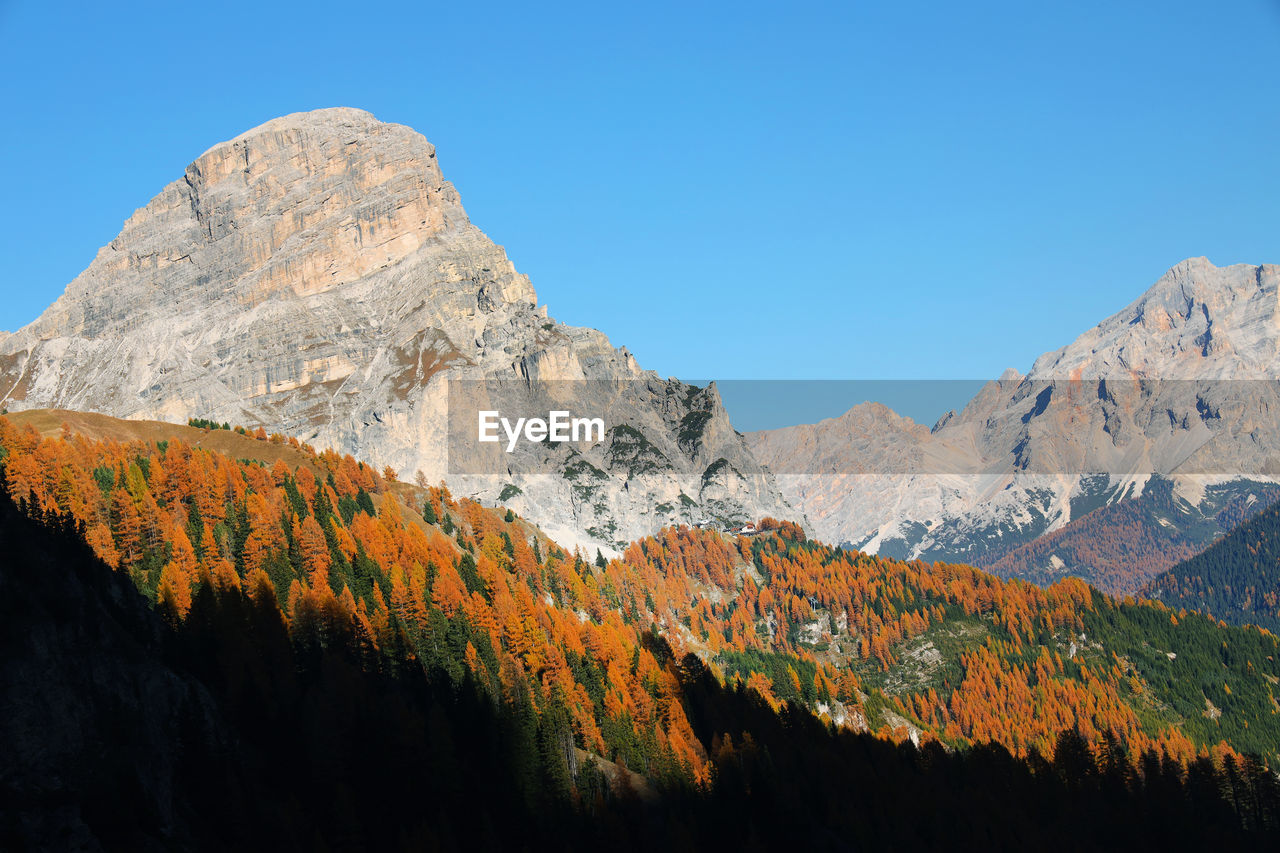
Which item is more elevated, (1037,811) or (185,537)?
(185,537)

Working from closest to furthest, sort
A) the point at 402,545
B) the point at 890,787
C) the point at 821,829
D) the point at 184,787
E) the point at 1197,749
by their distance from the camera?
the point at 184,787 → the point at 821,829 → the point at 890,787 → the point at 402,545 → the point at 1197,749

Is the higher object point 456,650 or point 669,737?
point 456,650

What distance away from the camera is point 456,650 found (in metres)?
119

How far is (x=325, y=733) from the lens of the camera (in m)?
86.8

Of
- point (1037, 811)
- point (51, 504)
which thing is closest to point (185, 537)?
point (51, 504)

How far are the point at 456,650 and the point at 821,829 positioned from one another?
42073 mm

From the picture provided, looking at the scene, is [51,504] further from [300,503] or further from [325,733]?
[325,733]

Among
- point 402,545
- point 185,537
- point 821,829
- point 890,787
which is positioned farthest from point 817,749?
point 185,537

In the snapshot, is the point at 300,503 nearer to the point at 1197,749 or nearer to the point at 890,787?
the point at 890,787

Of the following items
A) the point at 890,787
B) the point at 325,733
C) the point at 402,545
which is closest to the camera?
the point at 325,733

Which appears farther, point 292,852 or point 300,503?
point 300,503

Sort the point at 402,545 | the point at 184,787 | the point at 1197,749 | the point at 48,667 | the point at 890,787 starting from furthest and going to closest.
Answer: the point at 1197,749
the point at 402,545
the point at 890,787
the point at 184,787
the point at 48,667

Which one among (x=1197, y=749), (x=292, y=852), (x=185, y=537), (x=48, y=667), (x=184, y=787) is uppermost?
(x=185, y=537)

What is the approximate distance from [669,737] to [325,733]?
147 ft
